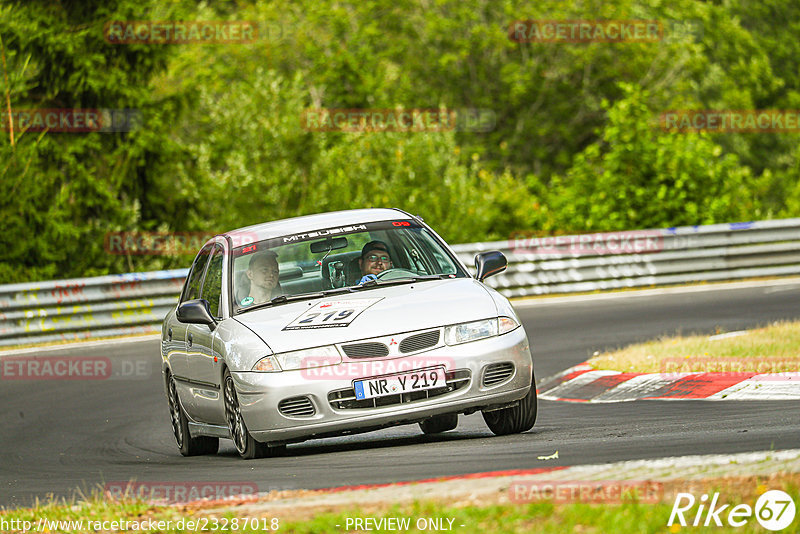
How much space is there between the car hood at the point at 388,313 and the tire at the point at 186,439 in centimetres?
147

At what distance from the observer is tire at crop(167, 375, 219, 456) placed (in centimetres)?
981

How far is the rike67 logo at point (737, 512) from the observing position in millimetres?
4660

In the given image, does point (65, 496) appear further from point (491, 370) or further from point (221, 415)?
point (491, 370)

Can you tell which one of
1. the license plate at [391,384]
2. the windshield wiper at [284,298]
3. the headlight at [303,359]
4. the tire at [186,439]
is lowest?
the tire at [186,439]

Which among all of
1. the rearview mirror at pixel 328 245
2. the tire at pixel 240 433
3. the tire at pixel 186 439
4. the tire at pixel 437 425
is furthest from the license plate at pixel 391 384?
the tire at pixel 186 439

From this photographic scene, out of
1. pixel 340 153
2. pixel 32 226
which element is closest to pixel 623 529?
pixel 32 226

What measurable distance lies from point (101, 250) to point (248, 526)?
18.6 metres

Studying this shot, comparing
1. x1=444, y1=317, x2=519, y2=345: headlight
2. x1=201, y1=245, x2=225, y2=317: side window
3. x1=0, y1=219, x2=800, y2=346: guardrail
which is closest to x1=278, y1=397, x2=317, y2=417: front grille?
x1=444, y1=317, x2=519, y2=345: headlight

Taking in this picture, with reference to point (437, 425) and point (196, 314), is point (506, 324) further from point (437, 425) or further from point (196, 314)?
point (196, 314)

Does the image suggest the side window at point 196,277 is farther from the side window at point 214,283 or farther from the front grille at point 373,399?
the front grille at point 373,399

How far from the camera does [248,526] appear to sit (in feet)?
17.8

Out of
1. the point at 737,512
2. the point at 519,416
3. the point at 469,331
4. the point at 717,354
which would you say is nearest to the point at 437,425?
the point at 519,416

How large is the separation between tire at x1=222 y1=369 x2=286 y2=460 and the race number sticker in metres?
0.61

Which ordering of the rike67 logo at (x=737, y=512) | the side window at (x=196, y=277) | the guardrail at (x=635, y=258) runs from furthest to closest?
the guardrail at (x=635, y=258) → the side window at (x=196, y=277) → the rike67 logo at (x=737, y=512)
